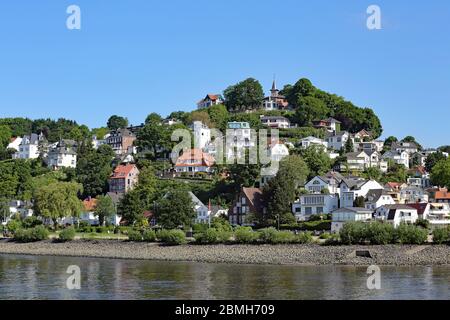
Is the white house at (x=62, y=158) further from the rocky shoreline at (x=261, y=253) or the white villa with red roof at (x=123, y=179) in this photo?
the rocky shoreline at (x=261, y=253)

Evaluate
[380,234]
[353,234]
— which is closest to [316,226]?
[353,234]

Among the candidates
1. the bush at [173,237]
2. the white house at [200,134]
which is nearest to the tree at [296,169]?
the bush at [173,237]

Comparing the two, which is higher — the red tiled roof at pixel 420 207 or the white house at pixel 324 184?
the white house at pixel 324 184

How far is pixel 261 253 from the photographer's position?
53.0 meters

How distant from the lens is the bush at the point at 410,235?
5072cm

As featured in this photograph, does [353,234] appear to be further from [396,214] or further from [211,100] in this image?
[211,100]

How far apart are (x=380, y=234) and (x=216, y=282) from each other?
730 inches

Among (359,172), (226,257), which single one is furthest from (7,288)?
(359,172)

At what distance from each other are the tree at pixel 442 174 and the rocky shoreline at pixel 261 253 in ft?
89.4

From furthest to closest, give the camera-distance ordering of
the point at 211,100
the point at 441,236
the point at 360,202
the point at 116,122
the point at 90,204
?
the point at 116,122 < the point at 211,100 < the point at 90,204 < the point at 360,202 < the point at 441,236

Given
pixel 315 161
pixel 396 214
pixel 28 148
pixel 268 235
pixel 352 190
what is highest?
pixel 28 148

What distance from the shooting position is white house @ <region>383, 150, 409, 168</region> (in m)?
99.6

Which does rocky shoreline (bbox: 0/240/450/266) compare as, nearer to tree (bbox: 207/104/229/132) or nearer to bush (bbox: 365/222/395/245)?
bush (bbox: 365/222/395/245)

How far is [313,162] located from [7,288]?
51.5 metres
